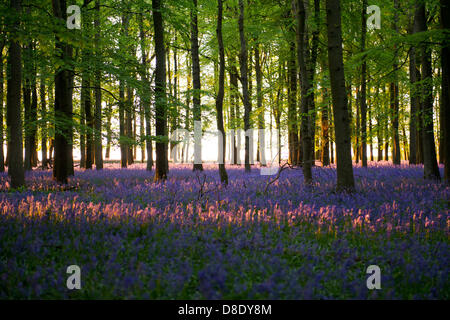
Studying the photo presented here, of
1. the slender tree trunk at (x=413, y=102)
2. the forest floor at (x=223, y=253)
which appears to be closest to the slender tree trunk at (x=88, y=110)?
the forest floor at (x=223, y=253)

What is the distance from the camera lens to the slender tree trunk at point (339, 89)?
7.65 metres

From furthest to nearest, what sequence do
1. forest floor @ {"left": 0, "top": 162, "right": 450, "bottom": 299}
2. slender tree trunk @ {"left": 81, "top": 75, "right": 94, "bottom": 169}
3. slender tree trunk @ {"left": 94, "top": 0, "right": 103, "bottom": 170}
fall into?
slender tree trunk @ {"left": 81, "top": 75, "right": 94, "bottom": 169} → slender tree trunk @ {"left": 94, "top": 0, "right": 103, "bottom": 170} → forest floor @ {"left": 0, "top": 162, "right": 450, "bottom": 299}

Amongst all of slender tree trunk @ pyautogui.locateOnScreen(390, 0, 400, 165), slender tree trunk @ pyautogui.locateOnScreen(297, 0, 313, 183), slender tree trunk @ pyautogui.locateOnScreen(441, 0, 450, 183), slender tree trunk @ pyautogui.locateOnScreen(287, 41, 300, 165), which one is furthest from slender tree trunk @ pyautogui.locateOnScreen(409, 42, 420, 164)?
slender tree trunk @ pyautogui.locateOnScreen(287, 41, 300, 165)

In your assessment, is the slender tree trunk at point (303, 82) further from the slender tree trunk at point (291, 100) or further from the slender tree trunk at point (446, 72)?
the slender tree trunk at point (291, 100)

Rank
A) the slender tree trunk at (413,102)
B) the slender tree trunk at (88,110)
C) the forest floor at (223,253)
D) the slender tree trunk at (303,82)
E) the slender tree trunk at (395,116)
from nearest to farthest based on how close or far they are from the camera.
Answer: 1. the forest floor at (223,253)
2. the slender tree trunk at (303,82)
3. the slender tree trunk at (88,110)
4. the slender tree trunk at (413,102)
5. the slender tree trunk at (395,116)

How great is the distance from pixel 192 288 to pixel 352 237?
9.54 feet

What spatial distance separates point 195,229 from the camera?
4.74 m

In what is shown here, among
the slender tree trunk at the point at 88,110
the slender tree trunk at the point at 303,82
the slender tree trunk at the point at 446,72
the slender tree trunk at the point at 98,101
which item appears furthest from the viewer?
the slender tree trunk at the point at 88,110

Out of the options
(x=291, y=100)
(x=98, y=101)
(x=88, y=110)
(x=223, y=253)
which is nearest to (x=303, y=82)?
(x=223, y=253)

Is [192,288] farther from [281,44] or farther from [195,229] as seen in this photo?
[281,44]

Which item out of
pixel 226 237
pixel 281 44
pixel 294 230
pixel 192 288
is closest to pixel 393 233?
pixel 294 230

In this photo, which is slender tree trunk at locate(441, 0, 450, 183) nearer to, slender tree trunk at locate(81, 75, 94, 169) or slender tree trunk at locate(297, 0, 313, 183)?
slender tree trunk at locate(297, 0, 313, 183)

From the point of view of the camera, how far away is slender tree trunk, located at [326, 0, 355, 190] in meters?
7.65

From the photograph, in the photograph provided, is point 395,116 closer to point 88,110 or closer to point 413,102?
point 413,102
